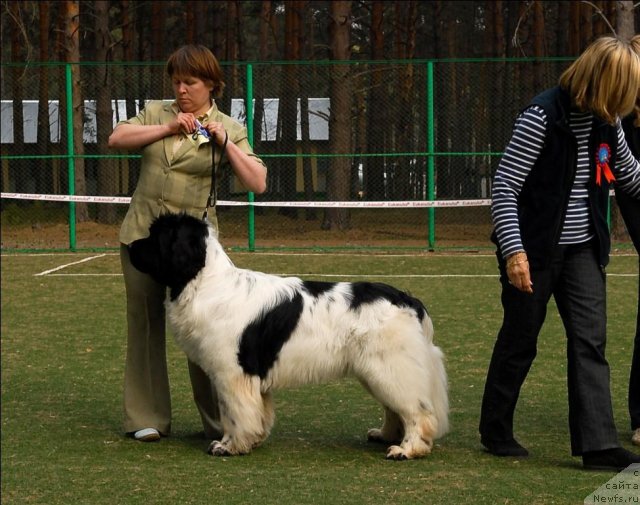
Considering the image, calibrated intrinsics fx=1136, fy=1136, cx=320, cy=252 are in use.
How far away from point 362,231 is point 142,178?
1429 centimetres

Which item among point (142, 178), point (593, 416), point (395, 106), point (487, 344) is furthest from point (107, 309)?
point (395, 106)

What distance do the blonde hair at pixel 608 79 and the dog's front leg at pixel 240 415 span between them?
2107 mm

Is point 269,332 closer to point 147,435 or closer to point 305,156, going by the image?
point 147,435

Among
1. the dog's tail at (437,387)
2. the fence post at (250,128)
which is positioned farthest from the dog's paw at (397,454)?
the fence post at (250,128)

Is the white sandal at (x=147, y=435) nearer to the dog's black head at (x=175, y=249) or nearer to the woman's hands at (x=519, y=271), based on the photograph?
the dog's black head at (x=175, y=249)

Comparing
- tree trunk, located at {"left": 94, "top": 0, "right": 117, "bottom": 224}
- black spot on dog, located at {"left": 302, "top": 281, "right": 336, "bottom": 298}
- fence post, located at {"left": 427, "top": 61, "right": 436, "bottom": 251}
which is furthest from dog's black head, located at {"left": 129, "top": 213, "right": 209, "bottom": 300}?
tree trunk, located at {"left": 94, "top": 0, "right": 117, "bottom": 224}

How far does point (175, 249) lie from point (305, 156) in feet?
43.1

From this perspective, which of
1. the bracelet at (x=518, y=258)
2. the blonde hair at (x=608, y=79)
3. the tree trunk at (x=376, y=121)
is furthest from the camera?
the tree trunk at (x=376, y=121)

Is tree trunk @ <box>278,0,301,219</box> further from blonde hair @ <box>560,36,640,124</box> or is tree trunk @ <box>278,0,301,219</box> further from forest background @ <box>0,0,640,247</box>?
blonde hair @ <box>560,36,640,124</box>

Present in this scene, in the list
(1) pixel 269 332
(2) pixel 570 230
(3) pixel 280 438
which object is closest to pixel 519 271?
(2) pixel 570 230

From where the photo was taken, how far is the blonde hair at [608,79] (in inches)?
195

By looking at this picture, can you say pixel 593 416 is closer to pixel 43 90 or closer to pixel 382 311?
pixel 382 311

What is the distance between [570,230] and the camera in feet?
17.3

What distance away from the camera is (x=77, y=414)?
6.87 metres
